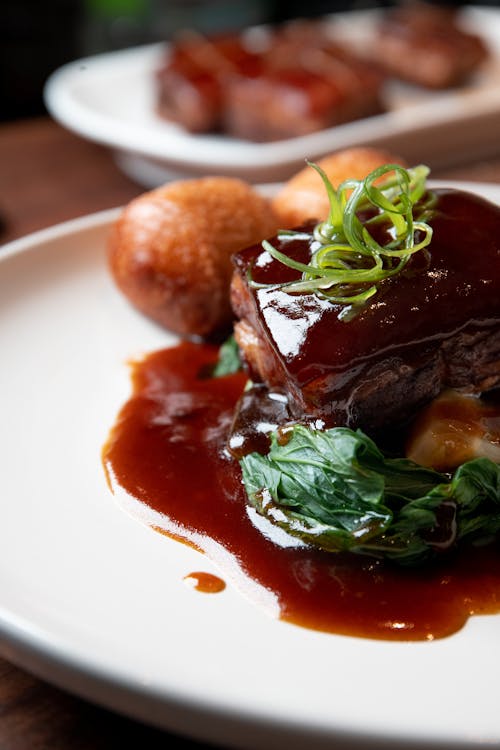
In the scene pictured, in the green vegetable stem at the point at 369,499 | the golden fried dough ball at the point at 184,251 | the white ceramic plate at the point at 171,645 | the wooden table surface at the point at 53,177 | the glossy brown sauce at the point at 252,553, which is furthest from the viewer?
the wooden table surface at the point at 53,177

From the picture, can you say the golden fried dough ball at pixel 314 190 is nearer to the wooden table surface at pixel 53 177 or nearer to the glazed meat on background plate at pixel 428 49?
the wooden table surface at pixel 53 177

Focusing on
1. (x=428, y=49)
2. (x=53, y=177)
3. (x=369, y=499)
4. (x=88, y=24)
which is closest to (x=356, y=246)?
(x=369, y=499)

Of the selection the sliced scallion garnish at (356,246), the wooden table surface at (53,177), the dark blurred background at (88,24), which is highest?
the sliced scallion garnish at (356,246)

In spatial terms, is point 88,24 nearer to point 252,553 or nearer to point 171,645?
point 252,553

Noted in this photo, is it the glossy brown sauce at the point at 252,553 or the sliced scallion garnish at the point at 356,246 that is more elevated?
the sliced scallion garnish at the point at 356,246

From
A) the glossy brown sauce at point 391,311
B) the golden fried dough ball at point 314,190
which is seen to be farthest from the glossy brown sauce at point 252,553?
the golden fried dough ball at point 314,190

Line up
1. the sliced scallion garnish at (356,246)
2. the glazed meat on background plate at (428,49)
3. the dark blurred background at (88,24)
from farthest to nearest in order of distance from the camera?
the dark blurred background at (88,24) → the glazed meat on background plate at (428,49) → the sliced scallion garnish at (356,246)

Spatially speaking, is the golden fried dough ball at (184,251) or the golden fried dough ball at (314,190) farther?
the golden fried dough ball at (314,190)
